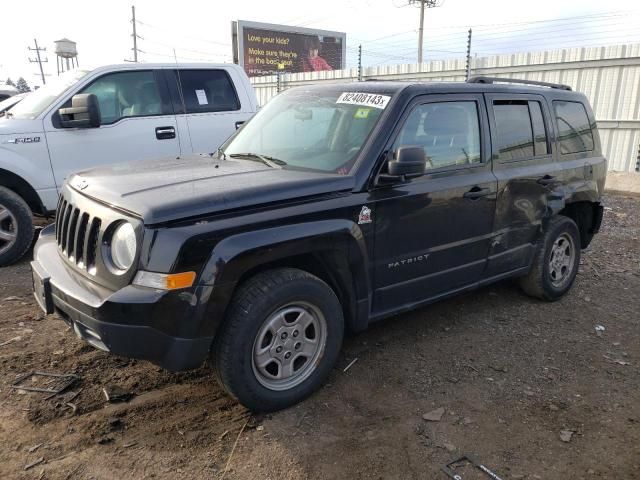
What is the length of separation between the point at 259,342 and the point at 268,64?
3304 centimetres

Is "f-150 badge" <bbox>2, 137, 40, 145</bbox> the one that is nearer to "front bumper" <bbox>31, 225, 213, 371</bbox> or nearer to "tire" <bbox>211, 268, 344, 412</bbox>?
"front bumper" <bbox>31, 225, 213, 371</bbox>

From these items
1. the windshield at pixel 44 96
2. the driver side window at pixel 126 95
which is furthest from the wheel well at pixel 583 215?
the windshield at pixel 44 96

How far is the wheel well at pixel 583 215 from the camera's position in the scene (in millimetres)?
5211

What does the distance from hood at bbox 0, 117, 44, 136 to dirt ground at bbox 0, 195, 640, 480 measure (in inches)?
78.2

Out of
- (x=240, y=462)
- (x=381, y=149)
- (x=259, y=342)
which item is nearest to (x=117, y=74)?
(x=381, y=149)

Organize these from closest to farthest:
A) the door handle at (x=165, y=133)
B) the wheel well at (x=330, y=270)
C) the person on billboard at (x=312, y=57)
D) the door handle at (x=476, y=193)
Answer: the wheel well at (x=330, y=270) < the door handle at (x=476, y=193) < the door handle at (x=165, y=133) < the person on billboard at (x=312, y=57)

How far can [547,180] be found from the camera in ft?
14.9

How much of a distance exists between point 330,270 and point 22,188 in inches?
162

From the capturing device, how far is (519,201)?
4336 mm

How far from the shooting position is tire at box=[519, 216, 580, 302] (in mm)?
4785

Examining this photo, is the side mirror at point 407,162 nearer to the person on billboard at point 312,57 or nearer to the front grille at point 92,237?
the front grille at point 92,237

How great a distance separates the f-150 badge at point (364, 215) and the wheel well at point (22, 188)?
161 inches

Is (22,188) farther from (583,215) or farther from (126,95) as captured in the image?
(583,215)

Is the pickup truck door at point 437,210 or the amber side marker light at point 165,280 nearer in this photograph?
the amber side marker light at point 165,280
